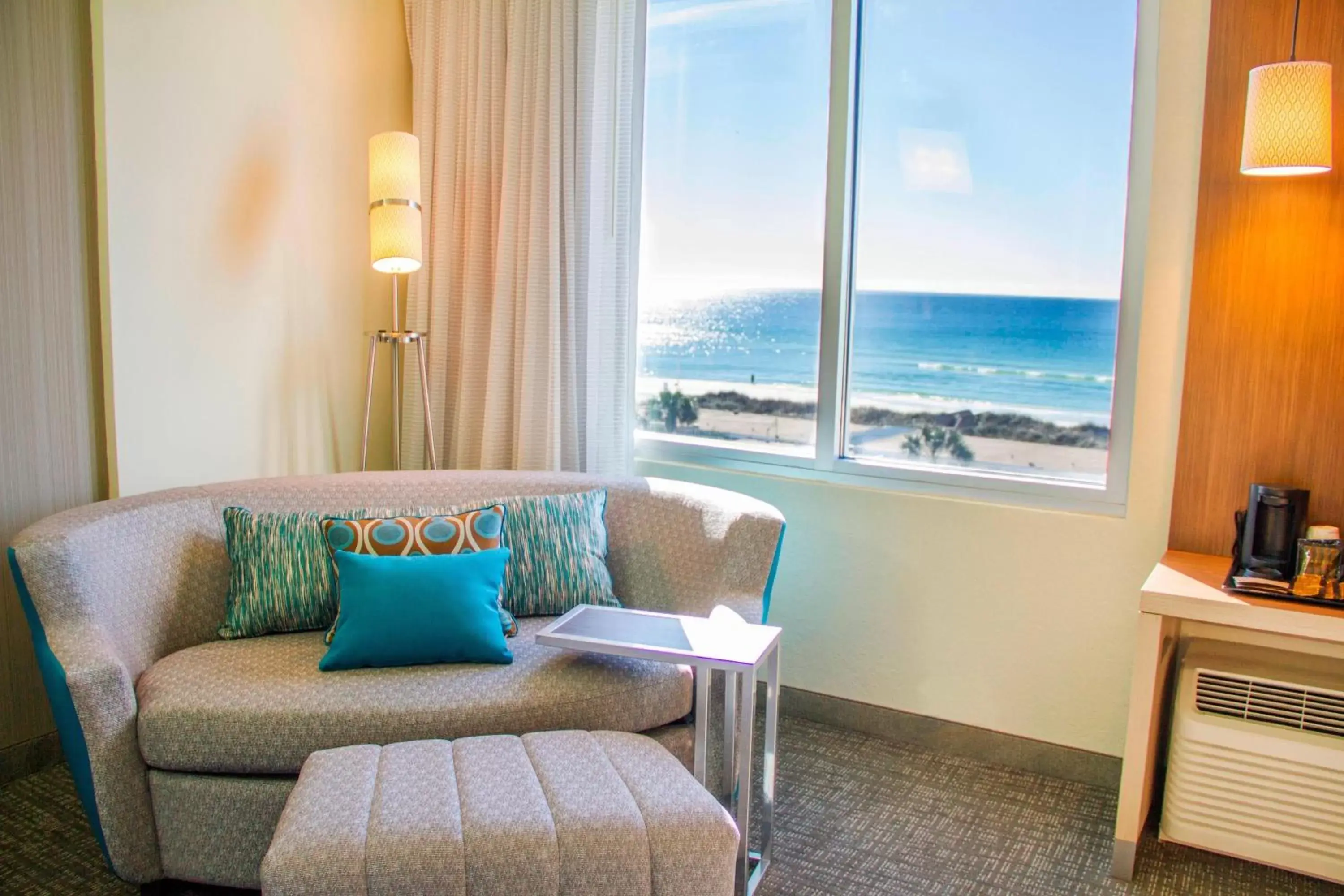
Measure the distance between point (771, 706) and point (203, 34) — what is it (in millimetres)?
2484

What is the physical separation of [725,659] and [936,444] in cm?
130

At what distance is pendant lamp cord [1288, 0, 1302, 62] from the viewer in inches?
89.2

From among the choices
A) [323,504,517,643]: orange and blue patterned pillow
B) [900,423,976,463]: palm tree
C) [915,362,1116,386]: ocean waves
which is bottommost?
[323,504,517,643]: orange and blue patterned pillow

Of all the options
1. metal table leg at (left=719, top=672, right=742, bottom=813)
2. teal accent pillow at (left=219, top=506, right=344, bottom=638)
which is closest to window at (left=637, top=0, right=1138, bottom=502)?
metal table leg at (left=719, top=672, right=742, bottom=813)

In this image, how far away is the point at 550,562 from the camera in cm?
260

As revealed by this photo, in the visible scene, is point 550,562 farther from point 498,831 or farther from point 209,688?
point 498,831

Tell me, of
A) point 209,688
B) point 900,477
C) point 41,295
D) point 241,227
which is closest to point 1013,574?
point 900,477

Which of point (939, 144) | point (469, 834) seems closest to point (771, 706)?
point (469, 834)

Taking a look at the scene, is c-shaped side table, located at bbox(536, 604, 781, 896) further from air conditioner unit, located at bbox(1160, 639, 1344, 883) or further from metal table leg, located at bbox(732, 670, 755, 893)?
air conditioner unit, located at bbox(1160, 639, 1344, 883)

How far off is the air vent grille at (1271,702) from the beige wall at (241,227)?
2745 millimetres

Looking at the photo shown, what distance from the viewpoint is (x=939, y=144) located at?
9.41 ft

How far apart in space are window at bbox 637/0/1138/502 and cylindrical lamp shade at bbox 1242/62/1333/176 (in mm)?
495

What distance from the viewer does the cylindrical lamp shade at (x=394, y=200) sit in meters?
3.00

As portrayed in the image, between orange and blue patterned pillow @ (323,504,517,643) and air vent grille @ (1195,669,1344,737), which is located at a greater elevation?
orange and blue patterned pillow @ (323,504,517,643)
